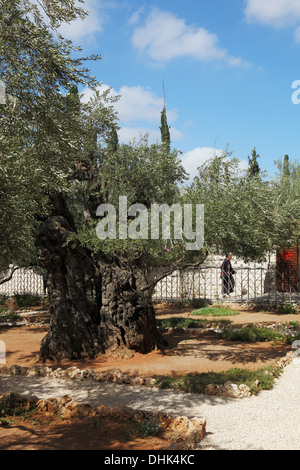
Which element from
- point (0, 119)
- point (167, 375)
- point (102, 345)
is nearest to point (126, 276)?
point (102, 345)

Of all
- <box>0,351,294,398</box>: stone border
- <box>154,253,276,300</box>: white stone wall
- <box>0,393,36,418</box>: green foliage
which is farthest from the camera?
<box>154,253,276,300</box>: white stone wall

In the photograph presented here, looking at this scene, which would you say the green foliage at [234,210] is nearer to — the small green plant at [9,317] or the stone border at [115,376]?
the stone border at [115,376]

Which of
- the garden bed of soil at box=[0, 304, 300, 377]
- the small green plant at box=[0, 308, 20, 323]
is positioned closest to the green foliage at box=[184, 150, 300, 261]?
the garden bed of soil at box=[0, 304, 300, 377]

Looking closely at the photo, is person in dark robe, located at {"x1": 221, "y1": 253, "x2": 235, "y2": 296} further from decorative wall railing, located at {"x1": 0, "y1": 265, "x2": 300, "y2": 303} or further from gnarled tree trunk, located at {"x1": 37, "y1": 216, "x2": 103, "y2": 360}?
gnarled tree trunk, located at {"x1": 37, "y1": 216, "x2": 103, "y2": 360}

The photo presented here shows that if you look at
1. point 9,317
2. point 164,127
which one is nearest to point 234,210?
point 9,317

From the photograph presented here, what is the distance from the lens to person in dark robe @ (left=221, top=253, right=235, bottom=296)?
20344 millimetres

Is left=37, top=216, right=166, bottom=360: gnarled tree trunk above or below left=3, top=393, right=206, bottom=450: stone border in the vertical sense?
above

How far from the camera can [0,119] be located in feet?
21.2

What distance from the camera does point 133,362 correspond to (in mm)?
9930

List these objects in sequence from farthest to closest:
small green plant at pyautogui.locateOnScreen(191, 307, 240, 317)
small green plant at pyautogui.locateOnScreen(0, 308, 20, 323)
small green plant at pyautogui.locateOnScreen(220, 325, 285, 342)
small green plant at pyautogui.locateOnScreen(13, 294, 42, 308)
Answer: small green plant at pyautogui.locateOnScreen(13, 294, 42, 308) → small green plant at pyautogui.locateOnScreen(0, 308, 20, 323) → small green plant at pyautogui.locateOnScreen(191, 307, 240, 317) → small green plant at pyautogui.locateOnScreen(220, 325, 285, 342)

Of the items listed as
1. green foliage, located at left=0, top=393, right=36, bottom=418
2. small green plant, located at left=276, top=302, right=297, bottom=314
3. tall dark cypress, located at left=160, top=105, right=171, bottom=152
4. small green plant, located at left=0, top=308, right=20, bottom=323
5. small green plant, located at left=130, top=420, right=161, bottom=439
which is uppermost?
tall dark cypress, located at left=160, top=105, right=171, bottom=152

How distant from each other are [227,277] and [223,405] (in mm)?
14475

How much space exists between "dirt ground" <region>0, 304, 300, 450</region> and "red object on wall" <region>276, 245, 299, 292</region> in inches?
163
